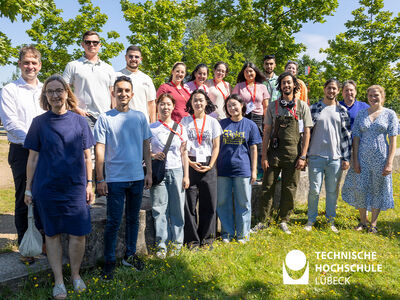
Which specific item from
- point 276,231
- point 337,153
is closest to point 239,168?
point 276,231

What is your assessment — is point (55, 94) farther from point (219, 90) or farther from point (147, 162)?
point (219, 90)

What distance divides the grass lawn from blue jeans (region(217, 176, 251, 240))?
0.86ft

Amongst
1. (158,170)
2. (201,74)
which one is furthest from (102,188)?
(201,74)

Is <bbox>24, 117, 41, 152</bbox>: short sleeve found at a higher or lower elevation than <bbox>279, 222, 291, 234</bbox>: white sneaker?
higher

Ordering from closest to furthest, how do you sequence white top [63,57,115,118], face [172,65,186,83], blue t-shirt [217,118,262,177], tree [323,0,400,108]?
white top [63,57,115,118]
blue t-shirt [217,118,262,177]
face [172,65,186,83]
tree [323,0,400,108]

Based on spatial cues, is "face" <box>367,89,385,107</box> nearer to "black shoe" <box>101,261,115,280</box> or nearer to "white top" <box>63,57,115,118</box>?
"white top" <box>63,57,115,118</box>

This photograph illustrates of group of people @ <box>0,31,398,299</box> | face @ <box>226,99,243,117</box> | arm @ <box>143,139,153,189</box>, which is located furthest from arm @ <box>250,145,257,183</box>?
arm @ <box>143,139,153,189</box>

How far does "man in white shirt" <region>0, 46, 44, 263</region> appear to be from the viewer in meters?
3.68

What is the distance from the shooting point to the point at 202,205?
4750 mm

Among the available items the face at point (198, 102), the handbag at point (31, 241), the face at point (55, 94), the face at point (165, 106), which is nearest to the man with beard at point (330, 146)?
the face at point (198, 102)

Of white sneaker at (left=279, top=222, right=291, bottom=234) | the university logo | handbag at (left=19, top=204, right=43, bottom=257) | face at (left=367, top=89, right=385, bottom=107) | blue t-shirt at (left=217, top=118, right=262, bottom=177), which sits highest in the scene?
face at (left=367, top=89, right=385, bottom=107)

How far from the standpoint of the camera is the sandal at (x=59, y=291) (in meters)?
3.37

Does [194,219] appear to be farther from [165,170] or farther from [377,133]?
[377,133]

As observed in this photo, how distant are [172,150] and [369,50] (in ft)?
62.6
